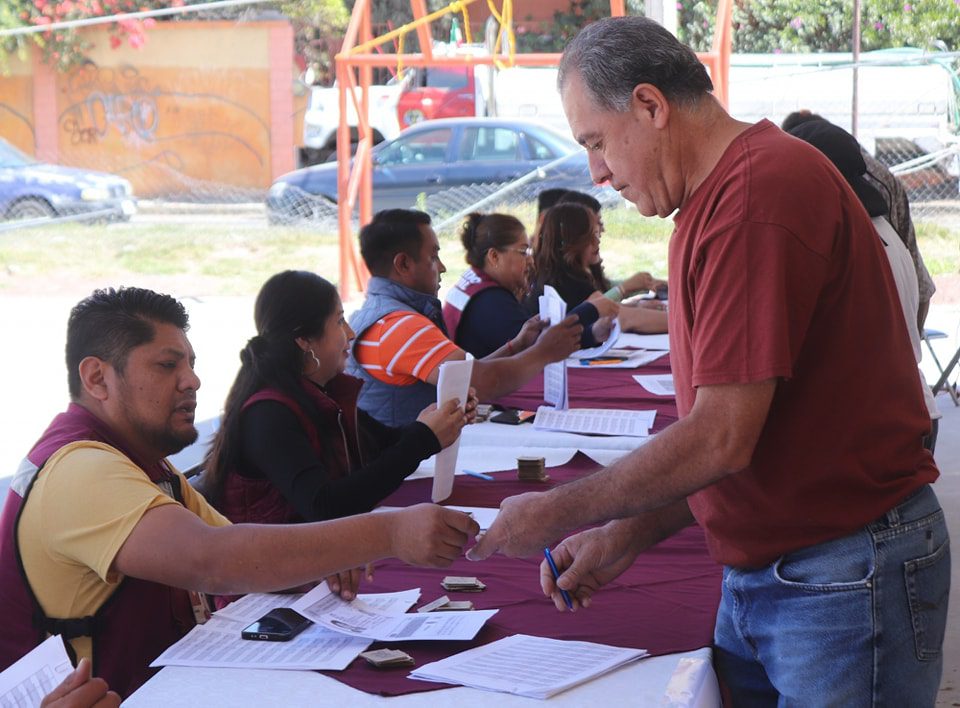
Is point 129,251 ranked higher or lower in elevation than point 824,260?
lower

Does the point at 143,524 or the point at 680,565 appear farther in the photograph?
the point at 680,565

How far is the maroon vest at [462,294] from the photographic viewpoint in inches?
178

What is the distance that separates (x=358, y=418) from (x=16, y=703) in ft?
5.28

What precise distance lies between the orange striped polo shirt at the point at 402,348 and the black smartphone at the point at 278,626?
1.62m

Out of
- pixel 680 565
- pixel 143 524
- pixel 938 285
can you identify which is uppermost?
pixel 143 524

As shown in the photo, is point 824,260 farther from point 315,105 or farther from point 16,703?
point 315,105

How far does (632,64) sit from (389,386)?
2167 mm

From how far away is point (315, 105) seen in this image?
15766 millimetres

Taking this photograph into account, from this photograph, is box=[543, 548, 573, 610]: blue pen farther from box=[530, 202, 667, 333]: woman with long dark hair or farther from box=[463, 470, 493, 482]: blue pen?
box=[530, 202, 667, 333]: woman with long dark hair

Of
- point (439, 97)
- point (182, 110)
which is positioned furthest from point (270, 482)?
point (439, 97)

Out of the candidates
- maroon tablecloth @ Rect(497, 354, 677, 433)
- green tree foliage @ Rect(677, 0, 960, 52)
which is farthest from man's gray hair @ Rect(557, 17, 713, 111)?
green tree foliage @ Rect(677, 0, 960, 52)

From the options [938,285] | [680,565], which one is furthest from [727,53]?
[680,565]

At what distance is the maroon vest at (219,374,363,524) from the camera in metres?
2.62

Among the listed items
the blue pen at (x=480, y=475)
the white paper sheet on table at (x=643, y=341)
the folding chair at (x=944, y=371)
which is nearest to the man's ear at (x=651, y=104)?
the blue pen at (x=480, y=475)
